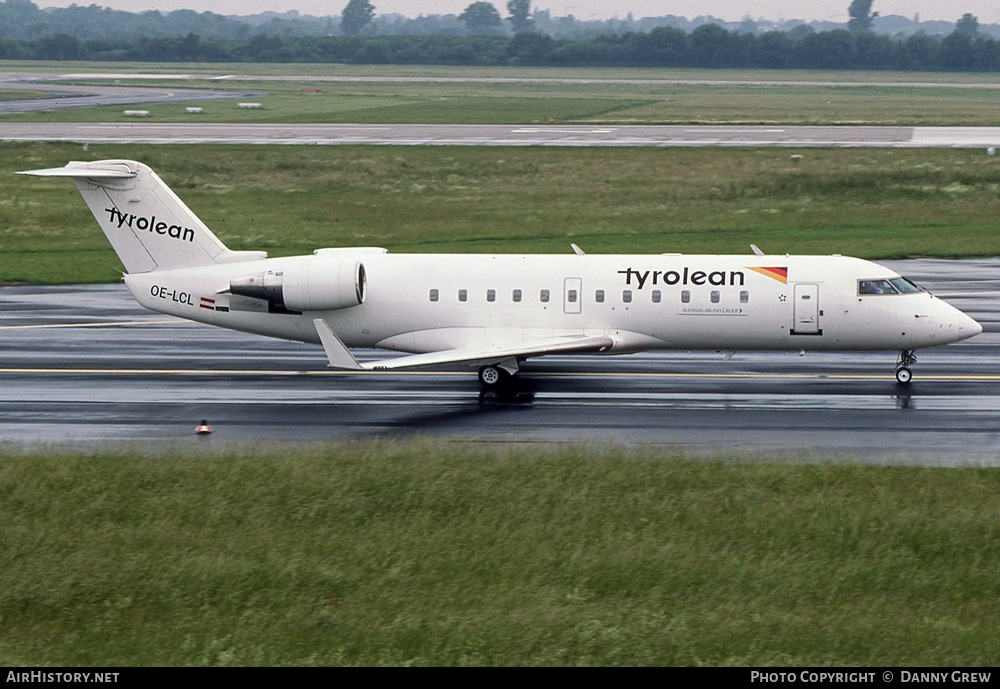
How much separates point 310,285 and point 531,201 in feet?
110

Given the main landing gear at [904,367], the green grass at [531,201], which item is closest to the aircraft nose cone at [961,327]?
the main landing gear at [904,367]

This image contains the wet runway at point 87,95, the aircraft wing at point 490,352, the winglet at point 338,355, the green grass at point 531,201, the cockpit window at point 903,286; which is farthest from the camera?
the wet runway at point 87,95

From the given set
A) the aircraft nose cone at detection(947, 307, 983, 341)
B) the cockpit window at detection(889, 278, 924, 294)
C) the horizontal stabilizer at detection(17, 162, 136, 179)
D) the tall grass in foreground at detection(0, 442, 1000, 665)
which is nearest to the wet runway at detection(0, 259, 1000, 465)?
the aircraft nose cone at detection(947, 307, 983, 341)

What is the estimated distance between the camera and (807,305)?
2872 cm

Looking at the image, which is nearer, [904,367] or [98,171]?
[98,171]

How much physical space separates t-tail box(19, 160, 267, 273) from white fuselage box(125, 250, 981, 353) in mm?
410

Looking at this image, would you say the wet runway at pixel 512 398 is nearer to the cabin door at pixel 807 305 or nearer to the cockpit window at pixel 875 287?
the cabin door at pixel 807 305

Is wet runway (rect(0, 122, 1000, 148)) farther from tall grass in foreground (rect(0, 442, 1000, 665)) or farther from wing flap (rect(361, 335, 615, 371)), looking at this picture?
tall grass in foreground (rect(0, 442, 1000, 665))

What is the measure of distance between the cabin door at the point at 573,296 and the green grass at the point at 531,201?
18377 millimetres

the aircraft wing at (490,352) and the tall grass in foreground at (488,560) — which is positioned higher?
the aircraft wing at (490,352)

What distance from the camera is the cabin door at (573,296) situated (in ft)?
95.9

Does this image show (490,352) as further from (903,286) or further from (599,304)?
(903,286)

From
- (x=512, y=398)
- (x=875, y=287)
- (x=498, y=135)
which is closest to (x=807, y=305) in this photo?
(x=875, y=287)

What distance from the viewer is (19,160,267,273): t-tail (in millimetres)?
29734
